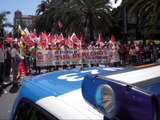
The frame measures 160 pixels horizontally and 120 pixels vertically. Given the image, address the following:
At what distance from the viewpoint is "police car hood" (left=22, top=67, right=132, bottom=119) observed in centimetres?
170

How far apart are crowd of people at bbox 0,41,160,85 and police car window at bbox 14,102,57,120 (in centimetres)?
1047

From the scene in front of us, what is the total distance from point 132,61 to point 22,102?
82.5 feet

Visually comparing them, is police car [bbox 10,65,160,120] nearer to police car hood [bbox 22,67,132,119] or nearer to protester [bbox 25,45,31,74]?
police car hood [bbox 22,67,132,119]

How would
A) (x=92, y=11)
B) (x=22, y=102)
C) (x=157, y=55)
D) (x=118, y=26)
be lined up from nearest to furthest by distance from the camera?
(x=22, y=102)
(x=157, y=55)
(x=92, y=11)
(x=118, y=26)

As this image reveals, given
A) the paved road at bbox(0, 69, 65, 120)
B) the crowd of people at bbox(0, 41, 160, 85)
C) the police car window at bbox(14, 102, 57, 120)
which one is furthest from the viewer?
the crowd of people at bbox(0, 41, 160, 85)

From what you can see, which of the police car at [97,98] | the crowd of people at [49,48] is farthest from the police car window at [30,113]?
the crowd of people at [49,48]

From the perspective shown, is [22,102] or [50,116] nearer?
[50,116]

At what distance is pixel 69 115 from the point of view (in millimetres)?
1688

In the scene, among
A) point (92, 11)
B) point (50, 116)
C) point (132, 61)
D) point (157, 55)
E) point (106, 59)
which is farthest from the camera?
point (92, 11)

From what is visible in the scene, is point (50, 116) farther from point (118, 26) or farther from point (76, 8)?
point (118, 26)

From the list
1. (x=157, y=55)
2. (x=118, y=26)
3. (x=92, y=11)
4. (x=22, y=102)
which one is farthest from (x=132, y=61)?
(x=118, y=26)

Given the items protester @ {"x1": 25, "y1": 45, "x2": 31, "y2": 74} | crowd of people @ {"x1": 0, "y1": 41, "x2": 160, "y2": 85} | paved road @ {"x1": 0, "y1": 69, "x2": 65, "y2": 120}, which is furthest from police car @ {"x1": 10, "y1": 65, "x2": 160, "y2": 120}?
protester @ {"x1": 25, "y1": 45, "x2": 31, "y2": 74}

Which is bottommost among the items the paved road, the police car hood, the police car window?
the paved road

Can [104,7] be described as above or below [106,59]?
above
